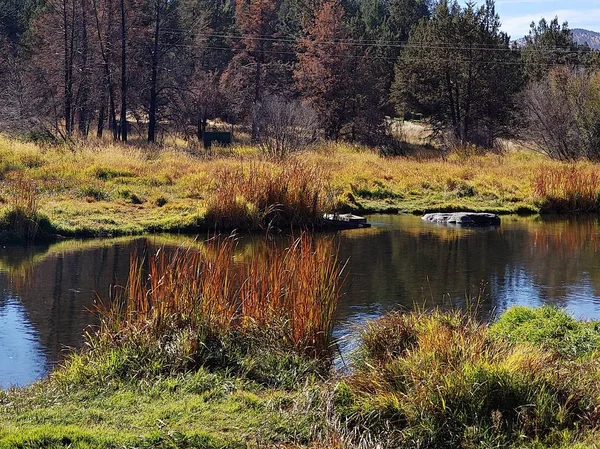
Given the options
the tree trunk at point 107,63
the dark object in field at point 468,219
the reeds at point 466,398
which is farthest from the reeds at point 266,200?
the tree trunk at point 107,63

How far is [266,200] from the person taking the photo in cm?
1805

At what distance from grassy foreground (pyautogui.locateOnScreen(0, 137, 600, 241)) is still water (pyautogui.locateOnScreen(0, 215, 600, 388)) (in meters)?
1.14

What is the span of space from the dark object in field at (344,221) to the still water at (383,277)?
41 centimetres

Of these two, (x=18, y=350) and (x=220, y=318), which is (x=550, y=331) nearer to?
(x=220, y=318)

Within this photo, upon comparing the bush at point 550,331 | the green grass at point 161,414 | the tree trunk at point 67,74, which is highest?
the tree trunk at point 67,74

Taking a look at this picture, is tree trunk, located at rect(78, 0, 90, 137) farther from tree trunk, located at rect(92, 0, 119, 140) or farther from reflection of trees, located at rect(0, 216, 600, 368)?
reflection of trees, located at rect(0, 216, 600, 368)

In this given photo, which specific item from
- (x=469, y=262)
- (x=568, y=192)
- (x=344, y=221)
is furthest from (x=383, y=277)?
(x=568, y=192)

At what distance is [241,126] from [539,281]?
39.7 m

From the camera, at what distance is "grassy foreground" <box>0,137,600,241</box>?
17.7 m

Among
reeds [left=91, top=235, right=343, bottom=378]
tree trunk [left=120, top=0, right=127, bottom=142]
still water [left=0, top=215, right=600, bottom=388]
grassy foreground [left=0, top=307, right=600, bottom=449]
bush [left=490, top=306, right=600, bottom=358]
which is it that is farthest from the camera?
tree trunk [left=120, top=0, right=127, bottom=142]

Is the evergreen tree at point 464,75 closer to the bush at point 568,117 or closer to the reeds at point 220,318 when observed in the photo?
the bush at point 568,117

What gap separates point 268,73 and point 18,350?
42856 mm

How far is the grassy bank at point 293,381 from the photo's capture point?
5066mm

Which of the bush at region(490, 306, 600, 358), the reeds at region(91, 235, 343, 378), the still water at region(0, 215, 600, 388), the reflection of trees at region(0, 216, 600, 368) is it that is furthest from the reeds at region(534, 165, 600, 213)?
the reeds at region(91, 235, 343, 378)
